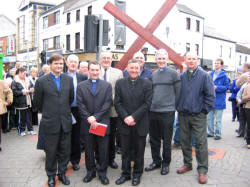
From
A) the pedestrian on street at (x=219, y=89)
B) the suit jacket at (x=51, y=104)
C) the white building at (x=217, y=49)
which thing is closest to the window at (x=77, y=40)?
the white building at (x=217, y=49)

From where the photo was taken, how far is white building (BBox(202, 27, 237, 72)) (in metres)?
30.1

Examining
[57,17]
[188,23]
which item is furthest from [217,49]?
[57,17]

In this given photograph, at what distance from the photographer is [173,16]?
26062mm

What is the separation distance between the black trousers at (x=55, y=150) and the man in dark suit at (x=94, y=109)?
0.34 m

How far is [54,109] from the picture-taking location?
3617mm

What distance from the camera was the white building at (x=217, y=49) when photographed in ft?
98.8

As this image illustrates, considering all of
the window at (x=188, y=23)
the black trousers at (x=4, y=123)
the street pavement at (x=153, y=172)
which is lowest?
the street pavement at (x=153, y=172)

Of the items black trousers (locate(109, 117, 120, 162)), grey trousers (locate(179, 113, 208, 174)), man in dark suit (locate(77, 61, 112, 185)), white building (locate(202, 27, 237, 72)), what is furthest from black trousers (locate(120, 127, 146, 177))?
white building (locate(202, 27, 237, 72))

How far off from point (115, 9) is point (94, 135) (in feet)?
13.3

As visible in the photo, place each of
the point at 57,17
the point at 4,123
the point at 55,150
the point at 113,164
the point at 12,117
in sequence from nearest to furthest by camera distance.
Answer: the point at 55,150
the point at 113,164
the point at 4,123
the point at 12,117
the point at 57,17

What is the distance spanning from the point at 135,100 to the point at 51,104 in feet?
4.20

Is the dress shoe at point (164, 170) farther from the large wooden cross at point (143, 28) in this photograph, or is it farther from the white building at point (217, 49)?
the white building at point (217, 49)

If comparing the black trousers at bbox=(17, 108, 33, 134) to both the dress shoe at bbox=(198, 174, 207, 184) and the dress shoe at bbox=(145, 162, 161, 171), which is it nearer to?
the dress shoe at bbox=(145, 162, 161, 171)

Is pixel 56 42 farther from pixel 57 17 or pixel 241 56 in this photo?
pixel 241 56
